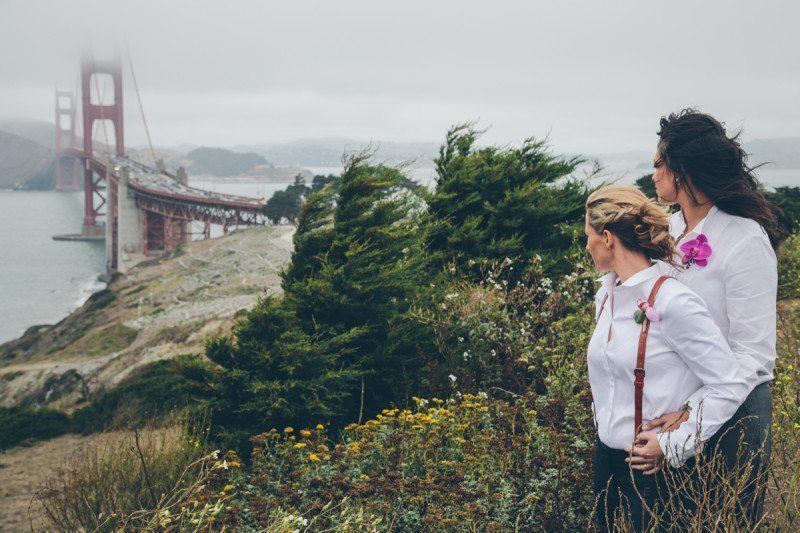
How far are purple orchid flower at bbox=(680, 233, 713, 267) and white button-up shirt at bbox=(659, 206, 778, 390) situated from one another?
0.02 metres

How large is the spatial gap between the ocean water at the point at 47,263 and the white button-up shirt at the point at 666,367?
18.0 ft

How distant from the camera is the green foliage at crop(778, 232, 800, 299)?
31.5 feet

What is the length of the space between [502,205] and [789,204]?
346 inches

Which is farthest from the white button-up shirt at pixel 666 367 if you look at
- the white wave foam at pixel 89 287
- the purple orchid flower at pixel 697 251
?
the white wave foam at pixel 89 287

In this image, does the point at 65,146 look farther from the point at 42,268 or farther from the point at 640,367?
the point at 640,367

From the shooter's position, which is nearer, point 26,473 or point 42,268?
point 26,473

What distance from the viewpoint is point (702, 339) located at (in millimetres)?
2582

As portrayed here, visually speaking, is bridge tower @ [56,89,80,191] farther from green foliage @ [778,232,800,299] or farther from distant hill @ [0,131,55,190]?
green foliage @ [778,232,800,299]

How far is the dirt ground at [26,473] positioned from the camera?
6.59 metres

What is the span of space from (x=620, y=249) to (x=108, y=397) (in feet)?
32.7

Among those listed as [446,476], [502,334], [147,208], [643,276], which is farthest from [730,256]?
[147,208]

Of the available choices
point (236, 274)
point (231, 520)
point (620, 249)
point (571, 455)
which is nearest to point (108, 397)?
point (231, 520)

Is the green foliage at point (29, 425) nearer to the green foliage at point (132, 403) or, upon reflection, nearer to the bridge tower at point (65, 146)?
the green foliage at point (132, 403)

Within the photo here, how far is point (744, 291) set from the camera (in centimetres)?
268
